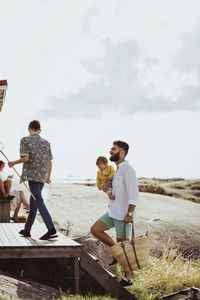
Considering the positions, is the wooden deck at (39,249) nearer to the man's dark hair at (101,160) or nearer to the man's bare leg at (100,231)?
Result: the man's bare leg at (100,231)

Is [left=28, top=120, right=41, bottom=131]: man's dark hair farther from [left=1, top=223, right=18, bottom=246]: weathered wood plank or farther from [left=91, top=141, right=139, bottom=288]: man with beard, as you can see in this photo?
[left=1, top=223, right=18, bottom=246]: weathered wood plank

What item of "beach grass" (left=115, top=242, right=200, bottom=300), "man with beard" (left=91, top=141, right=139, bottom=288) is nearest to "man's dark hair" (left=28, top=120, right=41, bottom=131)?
"man with beard" (left=91, top=141, right=139, bottom=288)

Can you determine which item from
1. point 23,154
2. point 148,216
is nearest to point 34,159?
point 23,154

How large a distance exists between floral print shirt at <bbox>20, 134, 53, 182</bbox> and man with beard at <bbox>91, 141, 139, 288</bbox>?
113 cm

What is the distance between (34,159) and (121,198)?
1.59 m

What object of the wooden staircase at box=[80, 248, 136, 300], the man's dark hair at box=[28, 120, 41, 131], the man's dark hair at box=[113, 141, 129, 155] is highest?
the man's dark hair at box=[28, 120, 41, 131]

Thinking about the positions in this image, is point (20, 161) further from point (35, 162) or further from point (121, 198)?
point (121, 198)

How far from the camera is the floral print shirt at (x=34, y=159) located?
669 cm

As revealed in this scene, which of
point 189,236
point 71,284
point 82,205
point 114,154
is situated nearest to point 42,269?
point 71,284

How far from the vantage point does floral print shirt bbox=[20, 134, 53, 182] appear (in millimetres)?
6688

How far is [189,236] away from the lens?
12.6m

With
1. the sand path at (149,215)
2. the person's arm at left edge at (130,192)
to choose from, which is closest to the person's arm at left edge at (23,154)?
the person's arm at left edge at (130,192)

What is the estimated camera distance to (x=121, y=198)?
239 inches

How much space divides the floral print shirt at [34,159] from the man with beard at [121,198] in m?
1.13
